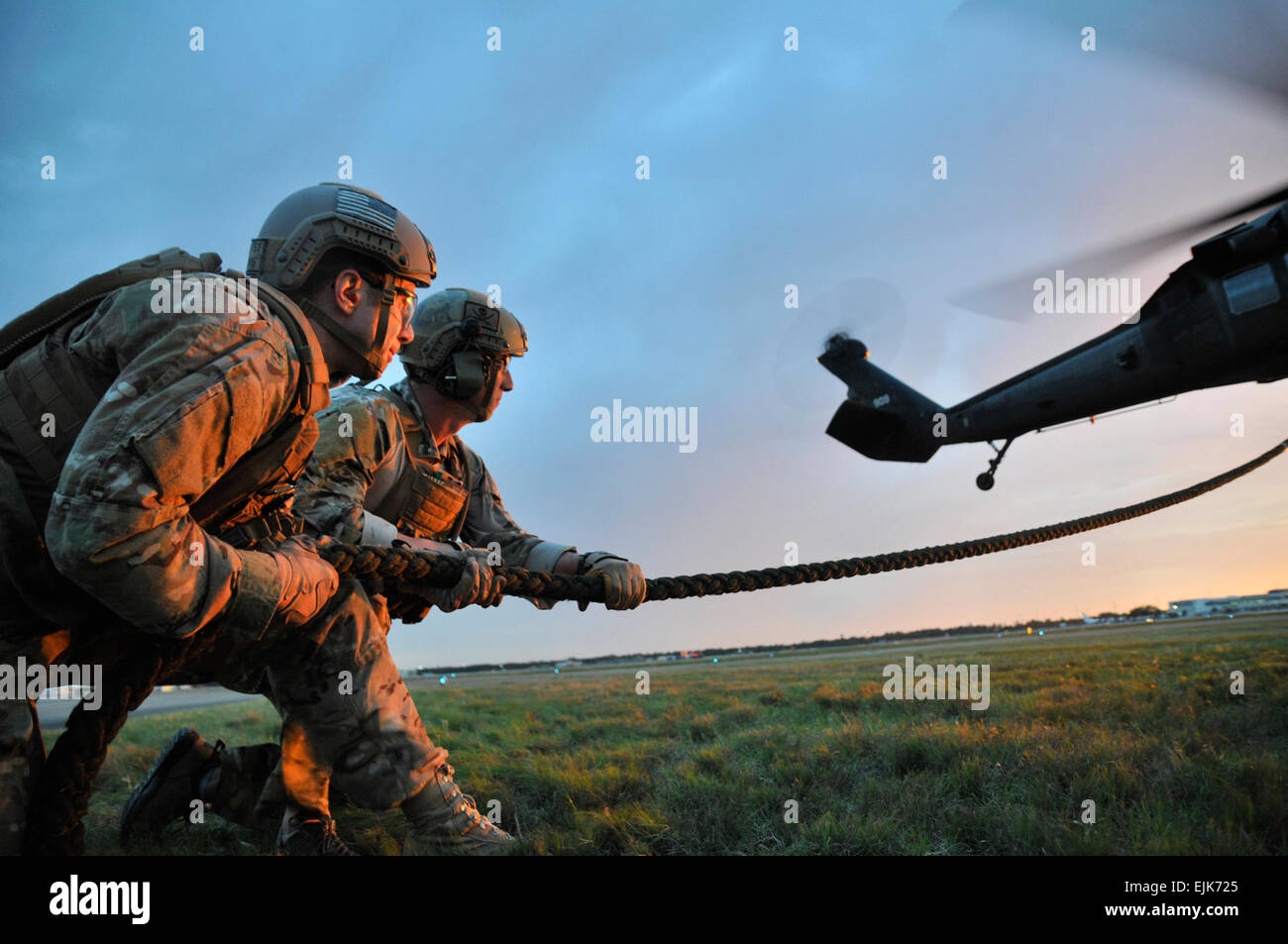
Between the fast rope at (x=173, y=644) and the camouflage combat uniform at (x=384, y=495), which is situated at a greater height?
the camouflage combat uniform at (x=384, y=495)

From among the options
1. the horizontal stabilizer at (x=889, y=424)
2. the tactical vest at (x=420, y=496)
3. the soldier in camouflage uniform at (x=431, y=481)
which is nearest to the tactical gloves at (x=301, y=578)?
the soldier in camouflage uniform at (x=431, y=481)

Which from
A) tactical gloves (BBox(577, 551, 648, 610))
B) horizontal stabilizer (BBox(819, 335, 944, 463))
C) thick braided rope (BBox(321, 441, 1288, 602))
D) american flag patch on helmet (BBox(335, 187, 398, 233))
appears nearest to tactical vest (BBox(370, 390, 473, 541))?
tactical gloves (BBox(577, 551, 648, 610))

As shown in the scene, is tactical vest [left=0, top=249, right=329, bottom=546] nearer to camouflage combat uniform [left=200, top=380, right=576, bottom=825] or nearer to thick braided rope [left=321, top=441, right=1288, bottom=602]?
thick braided rope [left=321, top=441, right=1288, bottom=602]

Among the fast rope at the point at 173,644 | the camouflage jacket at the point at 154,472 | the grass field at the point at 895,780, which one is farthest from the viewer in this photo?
the grass field at the point at 895,780

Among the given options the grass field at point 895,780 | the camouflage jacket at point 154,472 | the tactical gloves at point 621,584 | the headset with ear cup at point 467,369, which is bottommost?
the grass field at point 895,780

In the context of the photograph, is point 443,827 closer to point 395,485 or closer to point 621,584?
point 621,584

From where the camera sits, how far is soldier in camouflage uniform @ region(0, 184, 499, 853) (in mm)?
1639

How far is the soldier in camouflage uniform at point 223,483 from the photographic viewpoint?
1.64 meters

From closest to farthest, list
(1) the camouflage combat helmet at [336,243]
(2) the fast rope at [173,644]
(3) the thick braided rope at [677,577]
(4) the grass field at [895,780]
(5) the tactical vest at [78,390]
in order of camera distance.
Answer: (5) the tactical vest at [78,390] < (2) the fast rope at [173,644] < (3) the thick braided rope at [677,577] < (1) the camouflage combat helmet at [336,243] < (4) the grass field at [895,780]

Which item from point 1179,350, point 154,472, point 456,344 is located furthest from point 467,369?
point 1179,350

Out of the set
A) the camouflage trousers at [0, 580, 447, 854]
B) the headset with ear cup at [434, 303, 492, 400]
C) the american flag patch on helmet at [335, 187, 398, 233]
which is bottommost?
the camouflage trousers at [0, 580, 447, 854]

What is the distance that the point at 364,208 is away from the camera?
8.66 feet

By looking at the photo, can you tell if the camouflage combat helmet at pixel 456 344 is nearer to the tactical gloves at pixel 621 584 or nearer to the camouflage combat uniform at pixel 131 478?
the tactical gloves at pixel 621 584
